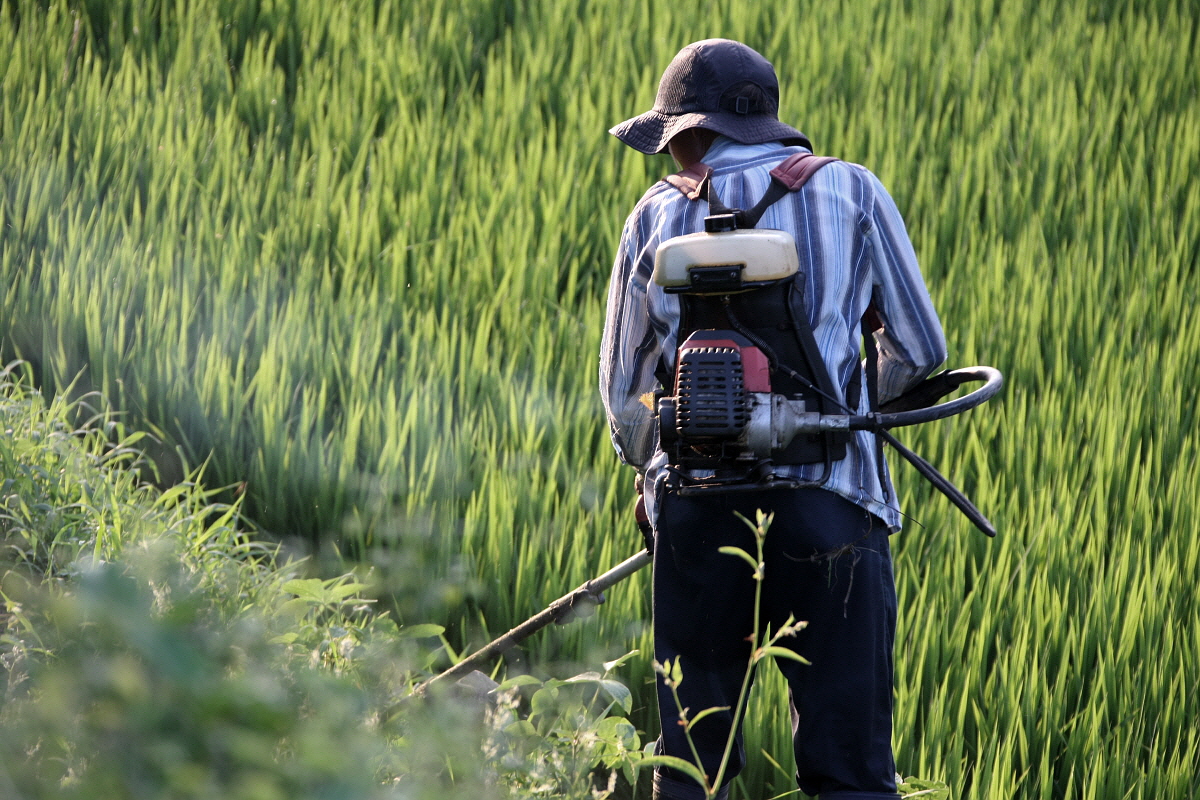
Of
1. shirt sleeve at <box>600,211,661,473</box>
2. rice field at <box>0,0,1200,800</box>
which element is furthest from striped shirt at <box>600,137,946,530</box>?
rice field at <box>0,0,1200,800</box>

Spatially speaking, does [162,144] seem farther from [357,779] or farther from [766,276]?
[357,779]

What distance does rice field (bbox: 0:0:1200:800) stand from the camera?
2252mm

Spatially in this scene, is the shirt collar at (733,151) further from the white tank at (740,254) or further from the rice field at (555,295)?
the rice field at (555,295)

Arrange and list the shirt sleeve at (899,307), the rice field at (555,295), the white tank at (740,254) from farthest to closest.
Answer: the rice field at (555,295) < the shirt sleeve at (899,307) < the white tank at (740,254)

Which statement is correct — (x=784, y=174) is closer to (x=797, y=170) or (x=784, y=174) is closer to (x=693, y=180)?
(x=797, y=170)

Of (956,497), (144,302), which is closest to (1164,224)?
(956,497)

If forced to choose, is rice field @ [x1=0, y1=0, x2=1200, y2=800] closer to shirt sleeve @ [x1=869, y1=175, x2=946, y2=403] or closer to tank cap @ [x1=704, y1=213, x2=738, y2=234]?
shirt sleeve @ [x1=869, y1=175, x2=946, y2=403]

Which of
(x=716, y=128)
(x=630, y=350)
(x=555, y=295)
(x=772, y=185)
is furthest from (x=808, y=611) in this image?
(x=555, y=295)

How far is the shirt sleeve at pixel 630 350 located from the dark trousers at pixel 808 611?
0.15 m

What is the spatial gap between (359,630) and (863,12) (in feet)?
15.2

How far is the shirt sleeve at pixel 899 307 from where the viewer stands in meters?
1.49

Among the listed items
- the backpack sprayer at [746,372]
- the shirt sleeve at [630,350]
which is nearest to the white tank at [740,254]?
the backpack sprayer at [746,372]

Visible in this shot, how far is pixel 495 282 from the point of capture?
336 cm

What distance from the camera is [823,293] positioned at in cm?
147
